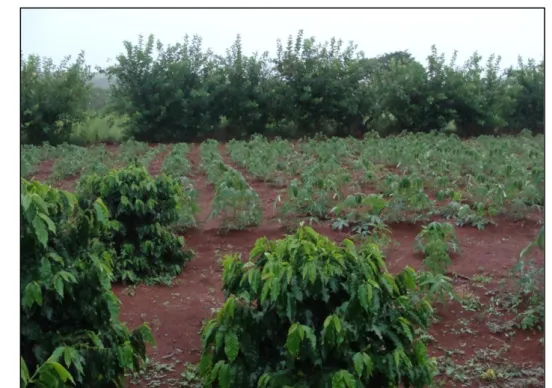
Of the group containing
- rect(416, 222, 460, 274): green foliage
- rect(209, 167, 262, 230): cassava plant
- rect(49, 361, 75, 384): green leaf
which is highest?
rect(209, 167, 262, 230): cassava plant

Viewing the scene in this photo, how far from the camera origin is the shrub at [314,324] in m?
2.35

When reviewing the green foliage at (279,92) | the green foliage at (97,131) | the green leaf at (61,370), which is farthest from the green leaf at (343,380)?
the green foliage at (279,92)

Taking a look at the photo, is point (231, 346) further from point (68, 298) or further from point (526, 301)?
point (526, 301)

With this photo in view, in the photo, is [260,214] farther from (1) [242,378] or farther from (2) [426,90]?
(2) [426,90]

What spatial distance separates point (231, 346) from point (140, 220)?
7.75 ft

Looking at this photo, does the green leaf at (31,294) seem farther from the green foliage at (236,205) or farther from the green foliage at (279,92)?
the green foliage at (279,92)

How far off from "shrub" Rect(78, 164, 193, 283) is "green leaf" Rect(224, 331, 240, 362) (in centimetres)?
207

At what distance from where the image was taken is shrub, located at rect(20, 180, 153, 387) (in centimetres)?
222

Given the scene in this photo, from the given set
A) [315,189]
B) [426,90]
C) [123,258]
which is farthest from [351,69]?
[123,258]

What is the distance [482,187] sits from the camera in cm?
499

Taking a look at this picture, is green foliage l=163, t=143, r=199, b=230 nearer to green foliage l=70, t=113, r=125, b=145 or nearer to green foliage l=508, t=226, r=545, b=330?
green foliage l=70, t=113, r=125, b=145

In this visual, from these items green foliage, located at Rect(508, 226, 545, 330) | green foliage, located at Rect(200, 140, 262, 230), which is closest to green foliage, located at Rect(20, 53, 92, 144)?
green foliage, located at Rect(200, 140, 262, 230)

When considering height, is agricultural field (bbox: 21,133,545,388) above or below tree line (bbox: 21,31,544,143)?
below

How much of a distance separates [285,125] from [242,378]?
9.82m
